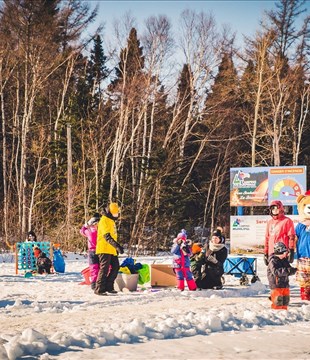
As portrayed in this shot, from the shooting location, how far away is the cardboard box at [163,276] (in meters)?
13.1

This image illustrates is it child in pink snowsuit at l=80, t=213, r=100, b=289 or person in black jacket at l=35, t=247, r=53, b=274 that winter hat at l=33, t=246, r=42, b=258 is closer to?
person in black jacket at l=35, t=247, r=53, b=274

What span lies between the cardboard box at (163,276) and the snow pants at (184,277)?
536 mm

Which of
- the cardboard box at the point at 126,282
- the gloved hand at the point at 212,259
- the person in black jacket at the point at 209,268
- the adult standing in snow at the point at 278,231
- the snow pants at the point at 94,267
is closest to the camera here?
the adult standing in snow at the point at 278,231

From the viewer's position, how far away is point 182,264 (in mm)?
12570

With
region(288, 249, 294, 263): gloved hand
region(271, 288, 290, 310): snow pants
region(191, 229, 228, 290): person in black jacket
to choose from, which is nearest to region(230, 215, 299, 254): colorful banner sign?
region(191, 229, 228, 290): person in black jacket

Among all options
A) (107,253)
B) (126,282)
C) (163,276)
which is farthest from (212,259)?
(107,253)

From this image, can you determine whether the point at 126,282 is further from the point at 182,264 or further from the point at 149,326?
the point at 149,326

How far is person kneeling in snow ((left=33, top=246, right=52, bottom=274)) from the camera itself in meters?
16.5

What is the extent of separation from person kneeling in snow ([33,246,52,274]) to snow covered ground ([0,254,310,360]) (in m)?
4.38

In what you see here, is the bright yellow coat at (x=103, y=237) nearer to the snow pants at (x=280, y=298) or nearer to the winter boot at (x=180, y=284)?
the winter boot at (x=180, y=284)

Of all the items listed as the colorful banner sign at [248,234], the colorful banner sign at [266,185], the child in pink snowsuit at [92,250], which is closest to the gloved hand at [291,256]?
the child in pink snowsuit at [92,250]

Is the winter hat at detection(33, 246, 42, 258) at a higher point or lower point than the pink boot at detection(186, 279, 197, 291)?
higher

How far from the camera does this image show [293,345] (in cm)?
660

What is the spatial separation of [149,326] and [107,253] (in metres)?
4.81
